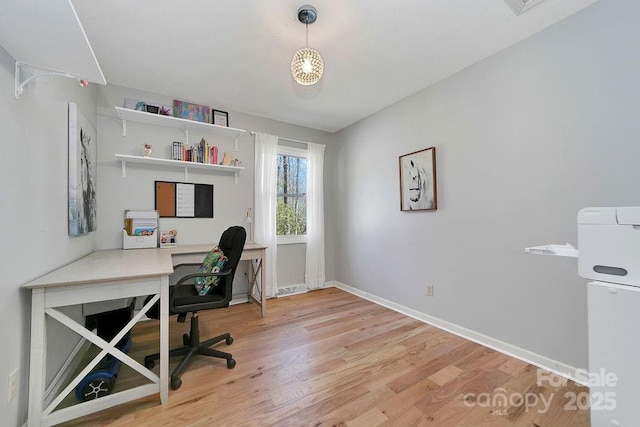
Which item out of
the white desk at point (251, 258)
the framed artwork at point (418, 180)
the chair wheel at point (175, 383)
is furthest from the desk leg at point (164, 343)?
the framed artwork at point (418, 180)

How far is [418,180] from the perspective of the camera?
2.83 m

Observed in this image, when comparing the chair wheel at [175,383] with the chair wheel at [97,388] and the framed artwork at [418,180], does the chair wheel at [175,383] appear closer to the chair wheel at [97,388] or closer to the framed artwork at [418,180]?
the chair wheel at [97,388]

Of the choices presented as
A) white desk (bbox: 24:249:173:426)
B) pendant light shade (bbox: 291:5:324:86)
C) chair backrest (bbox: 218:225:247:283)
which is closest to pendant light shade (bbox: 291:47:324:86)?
pendant light shade (bbox: 291:5:324:86)

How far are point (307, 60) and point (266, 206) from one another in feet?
6.86

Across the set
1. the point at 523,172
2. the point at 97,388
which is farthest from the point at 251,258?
the point at 523,172

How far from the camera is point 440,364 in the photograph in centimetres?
196

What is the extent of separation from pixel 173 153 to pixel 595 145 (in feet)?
12.2

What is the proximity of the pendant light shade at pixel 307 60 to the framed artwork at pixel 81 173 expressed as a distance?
1.69 meters

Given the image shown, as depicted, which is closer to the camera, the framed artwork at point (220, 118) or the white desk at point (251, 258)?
the white desk at point (251, 258)

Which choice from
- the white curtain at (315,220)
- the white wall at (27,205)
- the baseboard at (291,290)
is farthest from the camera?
the white curtain at (315,220)

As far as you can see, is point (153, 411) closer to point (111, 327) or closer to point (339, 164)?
point (111, 327)

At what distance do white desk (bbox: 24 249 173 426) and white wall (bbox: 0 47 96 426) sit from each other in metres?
0.07

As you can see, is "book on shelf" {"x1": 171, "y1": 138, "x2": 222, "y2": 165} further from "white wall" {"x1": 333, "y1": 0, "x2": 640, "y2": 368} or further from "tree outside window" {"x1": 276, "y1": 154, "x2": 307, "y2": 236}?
"white wall" {"x1": 333, "y1": 0, "x2": 640, "y2": 368}

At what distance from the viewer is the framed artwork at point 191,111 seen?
3.05 metres
